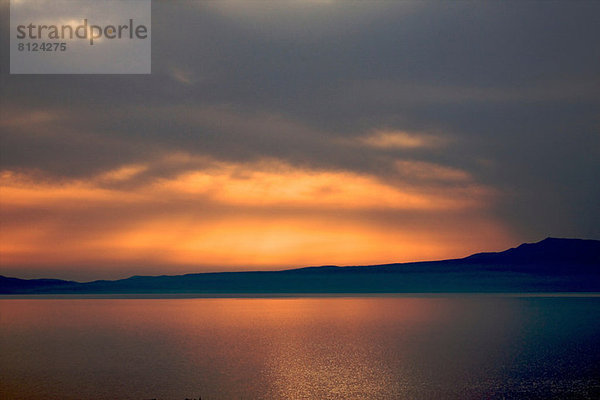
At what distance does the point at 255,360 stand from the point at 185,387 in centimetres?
1603

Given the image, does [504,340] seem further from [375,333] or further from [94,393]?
[94,393]

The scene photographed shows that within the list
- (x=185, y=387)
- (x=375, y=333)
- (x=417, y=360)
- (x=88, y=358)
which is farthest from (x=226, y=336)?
(x=185, y=387)

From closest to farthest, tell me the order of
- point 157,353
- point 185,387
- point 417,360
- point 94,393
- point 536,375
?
point 94,393, point 185,387, point 536,375, point 417,360, point 157,353

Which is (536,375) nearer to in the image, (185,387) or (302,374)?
(302,374)

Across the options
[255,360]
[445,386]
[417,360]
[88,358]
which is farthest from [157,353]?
[445,386]

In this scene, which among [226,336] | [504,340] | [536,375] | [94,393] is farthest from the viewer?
[226,336]

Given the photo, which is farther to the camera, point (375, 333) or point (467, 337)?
point (375, 333)

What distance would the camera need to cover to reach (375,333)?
9631 cm

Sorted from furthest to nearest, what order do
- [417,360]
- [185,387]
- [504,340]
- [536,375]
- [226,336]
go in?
[226,336], [504,340], [417,360], [536,375], [185,387]

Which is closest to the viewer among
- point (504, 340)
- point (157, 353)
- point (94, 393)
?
point (94, 393)

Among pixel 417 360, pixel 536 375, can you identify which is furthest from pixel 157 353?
pixel 536 375

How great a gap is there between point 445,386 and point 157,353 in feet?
115

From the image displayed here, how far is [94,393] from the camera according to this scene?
146 feet

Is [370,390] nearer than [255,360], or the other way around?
[370,390]
